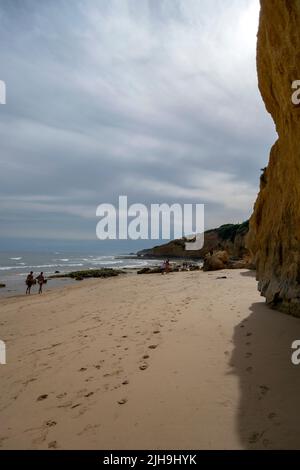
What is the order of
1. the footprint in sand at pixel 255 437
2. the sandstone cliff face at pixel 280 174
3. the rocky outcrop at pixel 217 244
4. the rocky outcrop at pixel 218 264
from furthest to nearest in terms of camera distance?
the rocky outcrop at pixel 217 244, the rocky outcrop at pixel 218 264, the sandstone cliff face at pixel 280 174, the footprint in sand at pixel 255 437

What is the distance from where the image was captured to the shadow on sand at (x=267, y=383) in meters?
3.24

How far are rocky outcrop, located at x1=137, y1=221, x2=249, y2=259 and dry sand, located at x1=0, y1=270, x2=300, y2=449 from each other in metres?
47.6

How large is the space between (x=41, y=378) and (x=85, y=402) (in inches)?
55.1

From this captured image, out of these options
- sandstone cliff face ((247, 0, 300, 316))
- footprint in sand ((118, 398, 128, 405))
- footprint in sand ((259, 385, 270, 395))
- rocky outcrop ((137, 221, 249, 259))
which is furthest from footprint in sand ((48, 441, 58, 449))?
rocky outcrop ((137, 221, 249, 259))

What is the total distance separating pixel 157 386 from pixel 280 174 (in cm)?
774

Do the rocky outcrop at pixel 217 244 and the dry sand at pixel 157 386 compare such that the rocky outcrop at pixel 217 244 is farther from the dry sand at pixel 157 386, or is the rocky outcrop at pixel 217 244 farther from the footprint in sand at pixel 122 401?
the footprint in sand at pixel 122 401

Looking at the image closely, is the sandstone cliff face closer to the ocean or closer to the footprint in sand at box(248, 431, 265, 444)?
the footprint in sand at box(248, 431, 265, 444)

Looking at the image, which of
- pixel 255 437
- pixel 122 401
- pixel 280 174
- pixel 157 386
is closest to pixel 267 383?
pixel 255 437

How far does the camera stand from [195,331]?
7.31 m

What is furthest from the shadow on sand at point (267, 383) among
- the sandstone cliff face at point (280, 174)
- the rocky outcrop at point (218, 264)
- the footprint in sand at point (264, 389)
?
the rocky outcrop at point (218, 264)

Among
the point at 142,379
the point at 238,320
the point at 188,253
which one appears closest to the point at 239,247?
the point at 188,253

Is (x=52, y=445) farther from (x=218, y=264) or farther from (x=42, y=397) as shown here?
(x=218, y=264)

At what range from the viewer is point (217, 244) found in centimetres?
7688

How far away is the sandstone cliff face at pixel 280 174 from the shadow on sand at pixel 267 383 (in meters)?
1.46
